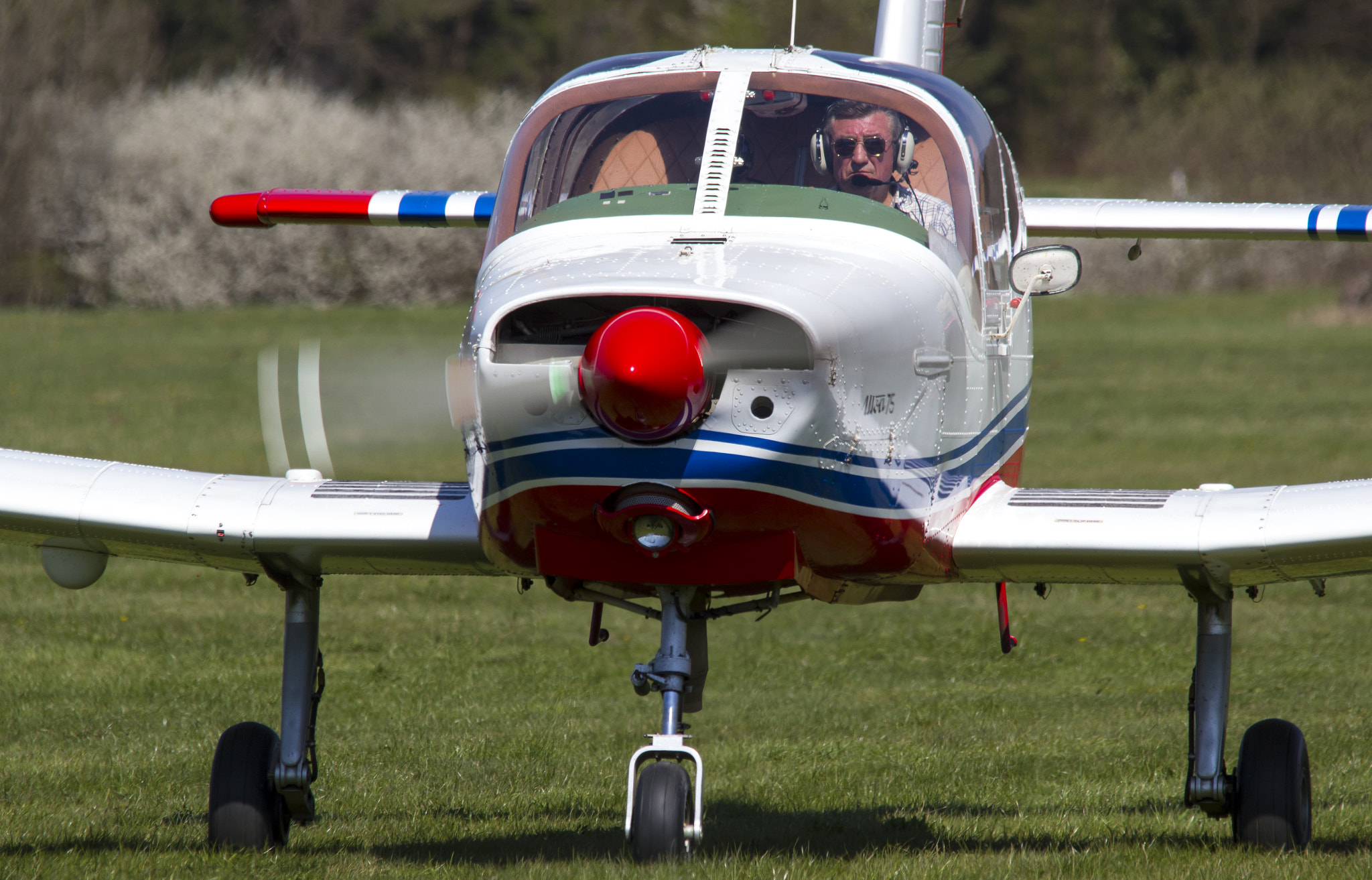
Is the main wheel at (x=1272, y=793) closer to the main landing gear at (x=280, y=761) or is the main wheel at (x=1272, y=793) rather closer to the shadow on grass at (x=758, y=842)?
the shadow on grass at (x=758, y=842)

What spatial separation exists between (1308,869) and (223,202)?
210 inches

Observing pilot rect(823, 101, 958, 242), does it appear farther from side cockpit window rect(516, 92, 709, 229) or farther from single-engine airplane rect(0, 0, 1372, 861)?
side cockpit window rect(516, 92, 709, 229)

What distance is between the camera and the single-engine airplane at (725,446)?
459 centimetres

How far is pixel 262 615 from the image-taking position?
12891 millimetres

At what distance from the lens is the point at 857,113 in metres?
5.64

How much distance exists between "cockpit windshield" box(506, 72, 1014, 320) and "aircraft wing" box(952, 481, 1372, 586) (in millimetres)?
817

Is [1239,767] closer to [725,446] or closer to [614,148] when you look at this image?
[725,446]

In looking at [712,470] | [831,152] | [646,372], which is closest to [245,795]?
[712,470]

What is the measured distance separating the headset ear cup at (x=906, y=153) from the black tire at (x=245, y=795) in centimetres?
315

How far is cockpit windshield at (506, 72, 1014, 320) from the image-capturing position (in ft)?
17.3

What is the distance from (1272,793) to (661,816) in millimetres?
2572

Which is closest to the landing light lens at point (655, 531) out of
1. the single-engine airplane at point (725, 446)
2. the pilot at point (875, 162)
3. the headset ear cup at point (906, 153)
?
the single-engine airplane at point (725, 446)

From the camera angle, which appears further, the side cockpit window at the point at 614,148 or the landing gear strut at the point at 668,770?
the side cockpit window at the point at 614,148

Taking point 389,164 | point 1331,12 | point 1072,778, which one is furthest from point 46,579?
point 1331,12
